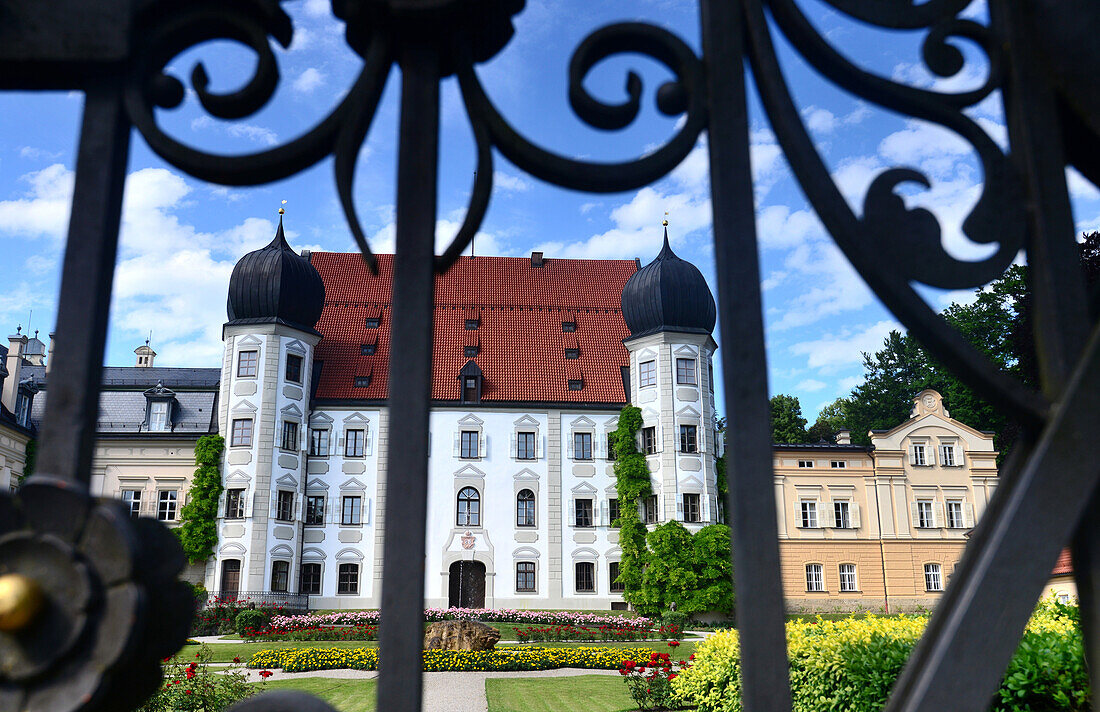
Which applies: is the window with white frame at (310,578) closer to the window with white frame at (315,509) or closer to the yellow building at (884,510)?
the window with white frame at (315,509)

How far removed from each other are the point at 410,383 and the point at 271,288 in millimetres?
34142

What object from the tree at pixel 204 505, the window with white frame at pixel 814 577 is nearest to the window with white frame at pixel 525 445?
the tree at pixel 204 505

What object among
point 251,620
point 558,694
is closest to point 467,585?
point 251,620

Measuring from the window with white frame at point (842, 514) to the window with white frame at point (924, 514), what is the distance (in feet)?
10.6

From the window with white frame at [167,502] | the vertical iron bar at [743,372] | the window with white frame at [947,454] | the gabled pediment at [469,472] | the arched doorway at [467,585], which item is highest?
the window with white frame at [947,454]

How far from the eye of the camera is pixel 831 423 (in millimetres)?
57250

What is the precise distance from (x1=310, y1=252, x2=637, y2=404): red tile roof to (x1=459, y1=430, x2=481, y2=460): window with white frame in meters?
1.59

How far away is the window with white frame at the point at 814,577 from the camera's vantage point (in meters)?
36.3

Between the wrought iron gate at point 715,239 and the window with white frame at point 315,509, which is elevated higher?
the window with white frame at point 315,509

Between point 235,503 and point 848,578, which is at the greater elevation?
point 235,503

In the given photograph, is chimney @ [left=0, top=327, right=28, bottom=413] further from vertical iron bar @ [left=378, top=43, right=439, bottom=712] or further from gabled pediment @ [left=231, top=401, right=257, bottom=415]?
vertical iron bar @ [left=378, top=43, right=439, bottom=712]

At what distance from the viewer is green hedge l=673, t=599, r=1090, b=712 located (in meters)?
4.55

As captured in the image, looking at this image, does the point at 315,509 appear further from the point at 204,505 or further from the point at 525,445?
the point at 525,445

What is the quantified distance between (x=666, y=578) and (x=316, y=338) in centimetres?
1744
